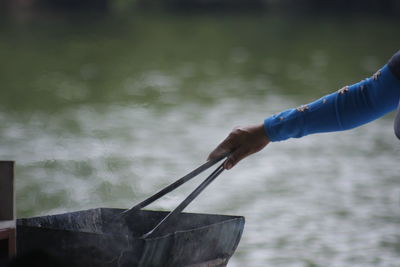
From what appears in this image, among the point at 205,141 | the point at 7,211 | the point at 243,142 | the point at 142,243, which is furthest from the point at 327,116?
the point at 205,141

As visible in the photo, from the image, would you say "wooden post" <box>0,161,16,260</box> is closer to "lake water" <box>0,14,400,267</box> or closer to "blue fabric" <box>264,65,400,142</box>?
"blue fabric" <box>264,65,400,142</box>

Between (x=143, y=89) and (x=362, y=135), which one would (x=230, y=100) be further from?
(x=362, y=135)

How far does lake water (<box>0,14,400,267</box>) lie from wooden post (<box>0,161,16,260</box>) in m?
1.58

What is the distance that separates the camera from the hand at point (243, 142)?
2.10 meters

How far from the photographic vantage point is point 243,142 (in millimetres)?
2115

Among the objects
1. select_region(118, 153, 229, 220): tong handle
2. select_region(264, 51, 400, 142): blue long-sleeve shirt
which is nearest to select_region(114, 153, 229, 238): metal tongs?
select_region(118, 153, 229, 220): tong handle

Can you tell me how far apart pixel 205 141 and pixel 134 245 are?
13.9ft

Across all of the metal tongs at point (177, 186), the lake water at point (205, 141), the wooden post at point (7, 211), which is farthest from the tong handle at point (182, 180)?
the lake water at point (205, 141)

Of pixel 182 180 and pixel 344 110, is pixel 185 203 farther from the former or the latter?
pixel 344 110

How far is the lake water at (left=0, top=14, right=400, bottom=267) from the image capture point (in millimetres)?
4059

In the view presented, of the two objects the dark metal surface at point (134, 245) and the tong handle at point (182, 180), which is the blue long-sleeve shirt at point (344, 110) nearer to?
the tong handle at point (182, 180)

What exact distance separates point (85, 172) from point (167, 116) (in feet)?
7.84

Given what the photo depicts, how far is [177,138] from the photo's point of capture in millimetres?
6258

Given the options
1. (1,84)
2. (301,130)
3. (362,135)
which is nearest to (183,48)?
(1,84)
